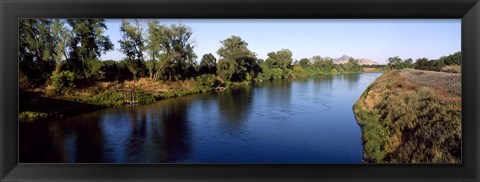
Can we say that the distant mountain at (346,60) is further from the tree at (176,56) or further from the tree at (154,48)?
the tree at (154,48)

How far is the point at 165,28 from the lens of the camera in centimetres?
314

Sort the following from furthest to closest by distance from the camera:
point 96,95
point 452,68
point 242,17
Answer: point 96,95, point 452,68, point 242,17

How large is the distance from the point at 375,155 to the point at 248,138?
44.6 inches

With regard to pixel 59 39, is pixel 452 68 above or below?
below

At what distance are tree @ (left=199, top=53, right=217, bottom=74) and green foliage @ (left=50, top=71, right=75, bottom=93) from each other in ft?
3.43

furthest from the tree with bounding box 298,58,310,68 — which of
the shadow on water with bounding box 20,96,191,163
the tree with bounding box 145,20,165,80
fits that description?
the tree with bounding box 145,20,165,80

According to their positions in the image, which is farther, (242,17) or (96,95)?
(96,95)

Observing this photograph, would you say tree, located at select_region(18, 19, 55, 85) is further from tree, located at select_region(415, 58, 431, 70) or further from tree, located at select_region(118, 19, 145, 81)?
tree, located at select_region(415, 58, 431, 70)

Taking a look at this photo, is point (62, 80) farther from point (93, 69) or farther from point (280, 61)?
point (280, 61)

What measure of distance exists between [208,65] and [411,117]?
69.3 inches

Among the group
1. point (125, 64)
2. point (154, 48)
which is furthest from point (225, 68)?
point (125, 64)

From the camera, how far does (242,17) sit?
84.9 inches

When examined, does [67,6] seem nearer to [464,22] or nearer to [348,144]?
[464,22]

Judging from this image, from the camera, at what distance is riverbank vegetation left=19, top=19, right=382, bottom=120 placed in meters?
2.93
